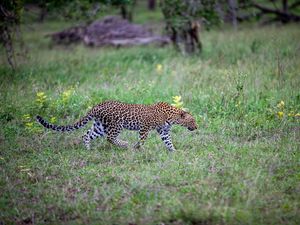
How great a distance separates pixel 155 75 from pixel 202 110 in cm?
349

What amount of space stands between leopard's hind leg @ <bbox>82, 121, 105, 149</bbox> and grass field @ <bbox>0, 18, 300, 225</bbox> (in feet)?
0.51

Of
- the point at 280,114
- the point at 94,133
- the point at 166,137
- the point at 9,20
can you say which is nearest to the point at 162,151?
the point at 166,137

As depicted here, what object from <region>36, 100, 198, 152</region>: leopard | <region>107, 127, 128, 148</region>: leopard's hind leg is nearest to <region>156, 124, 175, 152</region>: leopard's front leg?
<region>36, 100, 198, 152</region>: leopard

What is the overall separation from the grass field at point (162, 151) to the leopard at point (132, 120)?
0.72 ft

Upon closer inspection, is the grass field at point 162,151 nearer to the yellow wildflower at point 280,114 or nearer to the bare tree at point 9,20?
the yellow wildflower at point 280,114

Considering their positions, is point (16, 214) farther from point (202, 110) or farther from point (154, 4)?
point (154, 4)

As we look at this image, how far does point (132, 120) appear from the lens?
29.9ft

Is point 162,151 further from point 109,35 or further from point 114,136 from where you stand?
point 109,35

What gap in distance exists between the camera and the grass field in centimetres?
673

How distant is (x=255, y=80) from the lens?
1302 centimetres

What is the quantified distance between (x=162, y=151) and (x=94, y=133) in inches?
49.7

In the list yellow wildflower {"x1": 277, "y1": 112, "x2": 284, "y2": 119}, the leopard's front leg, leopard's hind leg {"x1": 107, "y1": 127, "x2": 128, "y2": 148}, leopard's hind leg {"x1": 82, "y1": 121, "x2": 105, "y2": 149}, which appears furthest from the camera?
yellow wildflower {"x1": 277, "y1": 112, "x2": 284, "y2": 119}

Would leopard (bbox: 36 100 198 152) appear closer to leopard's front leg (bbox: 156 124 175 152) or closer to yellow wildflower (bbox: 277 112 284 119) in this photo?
leopard's front leg (bbox: 156 124 175 152)

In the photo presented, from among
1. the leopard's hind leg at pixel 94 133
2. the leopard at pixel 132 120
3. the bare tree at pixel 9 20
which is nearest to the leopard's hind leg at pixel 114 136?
the leopard at pixel 132 120
